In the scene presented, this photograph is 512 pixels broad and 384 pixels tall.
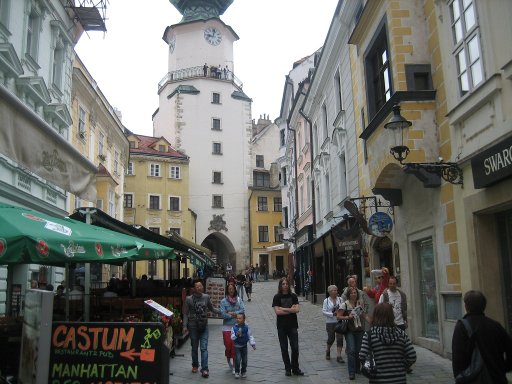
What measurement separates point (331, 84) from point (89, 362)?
625 inches

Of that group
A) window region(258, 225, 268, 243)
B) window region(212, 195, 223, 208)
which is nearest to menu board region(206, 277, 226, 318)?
window region(212, 195, 223, 208)

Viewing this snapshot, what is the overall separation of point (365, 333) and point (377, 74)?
8194mm

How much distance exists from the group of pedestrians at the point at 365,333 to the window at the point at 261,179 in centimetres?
4780

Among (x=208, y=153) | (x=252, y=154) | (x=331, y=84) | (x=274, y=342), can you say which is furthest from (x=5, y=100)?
(x=252, y=154)

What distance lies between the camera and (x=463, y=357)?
181 inches

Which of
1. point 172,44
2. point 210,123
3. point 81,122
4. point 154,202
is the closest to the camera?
point 81,122

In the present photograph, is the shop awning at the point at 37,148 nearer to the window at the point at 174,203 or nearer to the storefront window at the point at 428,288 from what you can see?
the storefront window at the point at 428,288

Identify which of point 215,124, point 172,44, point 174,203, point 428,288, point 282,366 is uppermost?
point 172,44

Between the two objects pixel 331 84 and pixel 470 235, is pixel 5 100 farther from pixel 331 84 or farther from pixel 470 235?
pixel 331 84

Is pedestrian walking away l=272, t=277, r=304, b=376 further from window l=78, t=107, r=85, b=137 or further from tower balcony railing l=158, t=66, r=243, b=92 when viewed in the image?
tower balcony railing l=158, t=66, r=243, b=92

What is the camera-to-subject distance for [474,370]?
14.8 ft

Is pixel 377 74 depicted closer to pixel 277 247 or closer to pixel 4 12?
pixel 4 12

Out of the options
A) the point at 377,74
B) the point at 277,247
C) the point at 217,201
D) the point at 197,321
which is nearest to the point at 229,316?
the point at 197,321

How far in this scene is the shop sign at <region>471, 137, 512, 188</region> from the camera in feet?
22.6
